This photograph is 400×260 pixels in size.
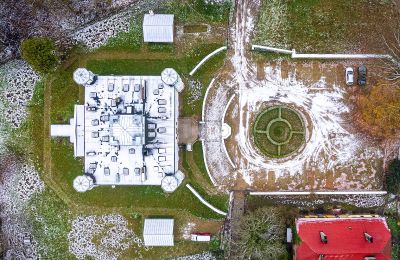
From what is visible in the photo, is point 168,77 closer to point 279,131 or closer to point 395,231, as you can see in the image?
point 279,131

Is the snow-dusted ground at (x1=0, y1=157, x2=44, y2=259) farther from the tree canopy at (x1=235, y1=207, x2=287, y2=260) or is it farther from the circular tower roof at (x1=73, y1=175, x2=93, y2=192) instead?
the tree canopy at (x1=235, y1=207, x2=287, y2=260)

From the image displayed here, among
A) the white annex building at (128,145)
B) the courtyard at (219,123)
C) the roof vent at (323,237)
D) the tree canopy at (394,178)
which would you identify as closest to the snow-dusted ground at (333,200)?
the courtyard at (219,123)

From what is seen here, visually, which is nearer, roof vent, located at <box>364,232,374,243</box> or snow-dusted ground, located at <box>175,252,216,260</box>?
roof vent, located at <box>364,232,374,243</box>

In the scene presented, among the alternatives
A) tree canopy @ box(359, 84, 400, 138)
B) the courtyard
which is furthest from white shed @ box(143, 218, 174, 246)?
tree canopy @ box(359, 84, 400, 138)

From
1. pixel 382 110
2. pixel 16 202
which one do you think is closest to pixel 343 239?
pixel 382 110

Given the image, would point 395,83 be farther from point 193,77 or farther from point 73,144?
point 73,144

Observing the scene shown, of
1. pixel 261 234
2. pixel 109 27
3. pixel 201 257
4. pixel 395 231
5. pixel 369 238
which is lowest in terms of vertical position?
pixel 201 257
